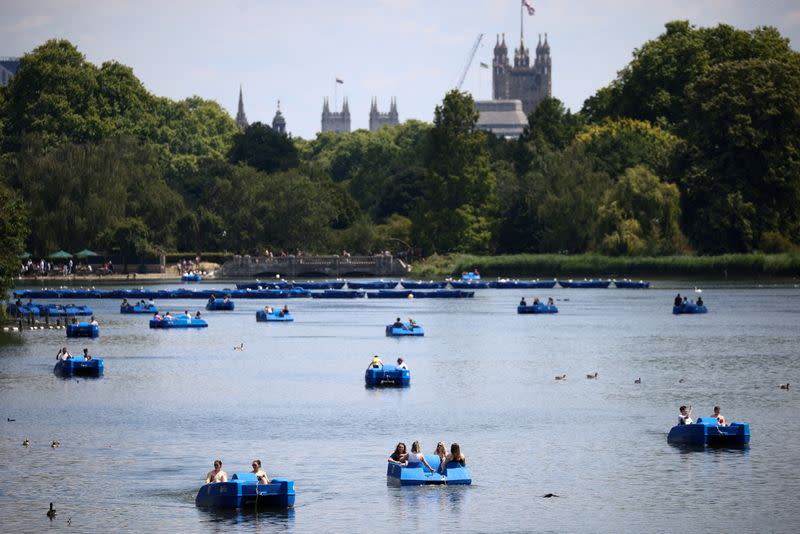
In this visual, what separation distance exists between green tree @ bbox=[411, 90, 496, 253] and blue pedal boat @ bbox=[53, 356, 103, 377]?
361 ft

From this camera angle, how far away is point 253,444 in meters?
65.0

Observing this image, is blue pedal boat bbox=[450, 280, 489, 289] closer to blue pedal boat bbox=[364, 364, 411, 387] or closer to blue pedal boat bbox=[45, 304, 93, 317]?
blue pedal boat bbox=[45, 304, 93, 317]

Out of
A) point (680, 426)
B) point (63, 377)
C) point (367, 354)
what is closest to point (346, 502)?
point (680, 426)

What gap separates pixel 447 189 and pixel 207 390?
115 metres

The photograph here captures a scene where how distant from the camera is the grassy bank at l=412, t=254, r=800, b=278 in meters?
164

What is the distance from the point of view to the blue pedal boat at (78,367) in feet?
291

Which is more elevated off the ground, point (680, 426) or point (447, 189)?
point (447, 189)

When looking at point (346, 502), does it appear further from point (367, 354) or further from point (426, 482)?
point (367, 354)

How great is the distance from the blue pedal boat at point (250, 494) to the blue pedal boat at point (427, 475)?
512 cm

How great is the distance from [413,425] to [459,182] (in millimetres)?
127883

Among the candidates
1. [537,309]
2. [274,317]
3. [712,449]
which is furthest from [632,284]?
[712,449]

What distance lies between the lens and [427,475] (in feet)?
182

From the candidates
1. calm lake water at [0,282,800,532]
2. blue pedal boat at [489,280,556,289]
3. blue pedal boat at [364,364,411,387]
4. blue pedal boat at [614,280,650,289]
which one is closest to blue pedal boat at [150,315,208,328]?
calm lake water at [0,282,800,532]

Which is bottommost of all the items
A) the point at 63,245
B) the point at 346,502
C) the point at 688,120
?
the point at 346,502
